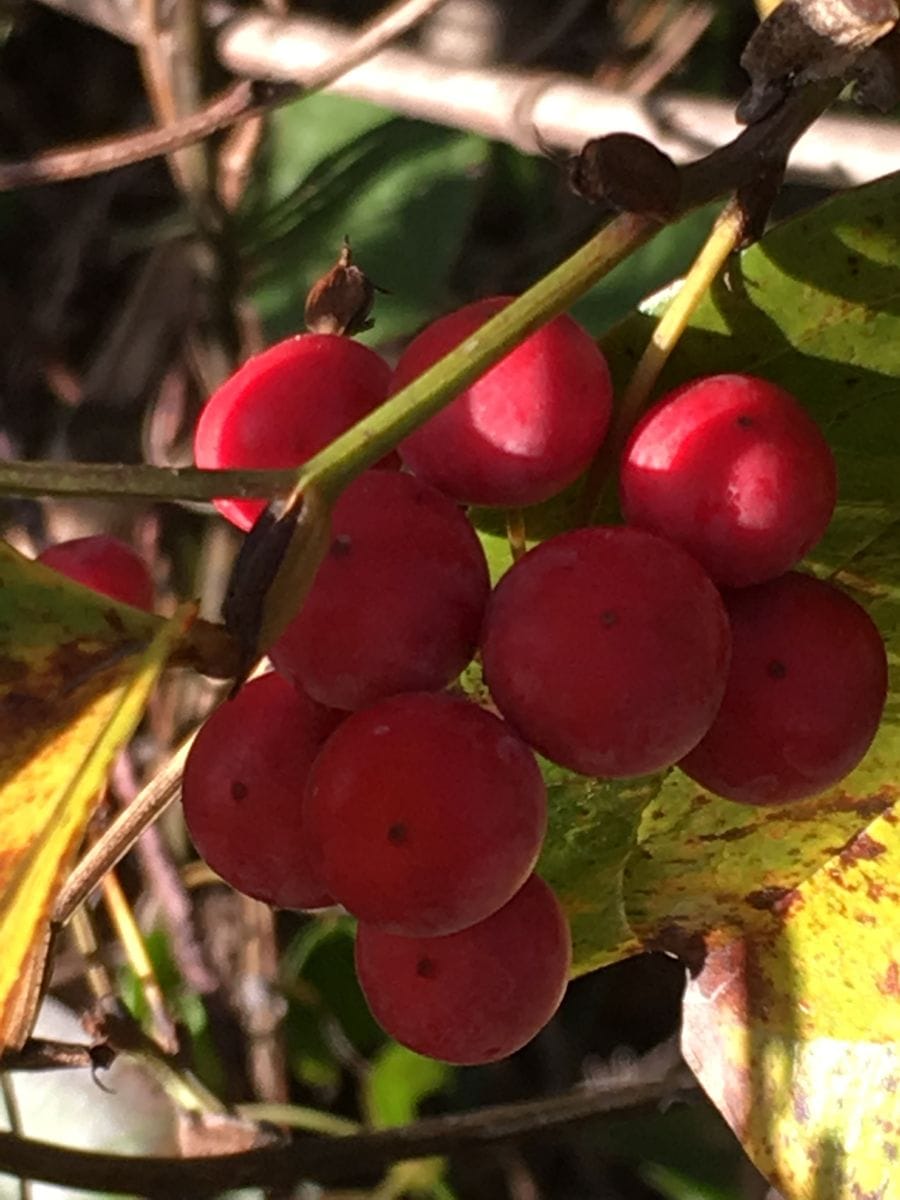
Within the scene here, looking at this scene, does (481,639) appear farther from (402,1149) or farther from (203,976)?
(203,976)

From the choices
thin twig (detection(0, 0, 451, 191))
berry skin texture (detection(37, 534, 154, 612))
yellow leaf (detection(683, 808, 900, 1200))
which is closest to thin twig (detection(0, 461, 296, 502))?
berry skin texture (detection(37, 534, 154, 612))

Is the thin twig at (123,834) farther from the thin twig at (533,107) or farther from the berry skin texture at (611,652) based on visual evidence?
the thin twig at (533,107)

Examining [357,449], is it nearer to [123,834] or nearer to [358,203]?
[123,834]

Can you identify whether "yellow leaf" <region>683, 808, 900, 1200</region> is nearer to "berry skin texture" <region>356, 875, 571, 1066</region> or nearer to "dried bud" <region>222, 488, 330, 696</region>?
"berry skin texture" <region>356, 875, 571, 1066</region>

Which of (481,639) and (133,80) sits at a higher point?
(133,80)

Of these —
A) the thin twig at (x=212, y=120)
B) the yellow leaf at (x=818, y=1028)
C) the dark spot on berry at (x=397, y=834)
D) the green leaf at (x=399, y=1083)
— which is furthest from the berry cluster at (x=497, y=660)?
the green leaf at (x=399, y=1083)

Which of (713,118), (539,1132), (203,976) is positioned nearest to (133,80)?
(713,118)
